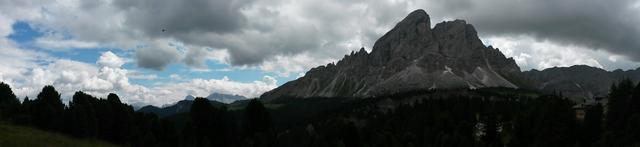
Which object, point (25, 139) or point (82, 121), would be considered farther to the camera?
point (82, 121)

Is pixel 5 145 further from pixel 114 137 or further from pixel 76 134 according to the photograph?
pixel 114 137

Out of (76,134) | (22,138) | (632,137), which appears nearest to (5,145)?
(22,138)

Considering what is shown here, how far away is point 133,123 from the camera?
109m

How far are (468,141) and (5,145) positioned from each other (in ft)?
308

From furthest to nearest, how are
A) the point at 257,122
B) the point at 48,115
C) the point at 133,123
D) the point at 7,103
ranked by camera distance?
the point at 7,103
the point at 133,123
the point at 257,122
the point at 48,115

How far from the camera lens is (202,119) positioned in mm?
98375

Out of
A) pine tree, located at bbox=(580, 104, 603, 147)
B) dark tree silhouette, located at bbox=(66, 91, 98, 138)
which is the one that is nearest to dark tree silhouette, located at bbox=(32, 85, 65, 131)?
dark tree silhouette, located at bbox=(66, 91, 98, 138)

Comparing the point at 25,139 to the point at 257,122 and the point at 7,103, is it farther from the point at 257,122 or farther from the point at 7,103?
the point at 7,103

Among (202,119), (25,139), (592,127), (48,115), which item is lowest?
(25,139)

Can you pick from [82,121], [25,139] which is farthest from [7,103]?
[25,139]

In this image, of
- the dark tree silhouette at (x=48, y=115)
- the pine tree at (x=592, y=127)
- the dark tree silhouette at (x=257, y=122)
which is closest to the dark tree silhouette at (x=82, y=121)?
the dark tree silhouette at (x=48, y=115)

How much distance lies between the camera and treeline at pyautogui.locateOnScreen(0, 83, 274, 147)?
317 ft

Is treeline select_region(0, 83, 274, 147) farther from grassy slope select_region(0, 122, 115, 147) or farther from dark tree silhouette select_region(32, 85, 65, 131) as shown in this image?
grassy slope select_region(0, 122, 115, 147)

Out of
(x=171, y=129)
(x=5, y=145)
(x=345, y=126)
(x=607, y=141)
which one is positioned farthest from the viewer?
(x=345, y=126)
